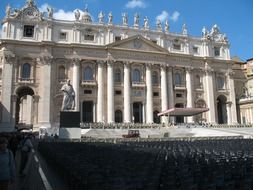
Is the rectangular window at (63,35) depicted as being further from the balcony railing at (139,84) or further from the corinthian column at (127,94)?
the balcony railing at (139,84)

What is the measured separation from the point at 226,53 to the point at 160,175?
59532 millimetres

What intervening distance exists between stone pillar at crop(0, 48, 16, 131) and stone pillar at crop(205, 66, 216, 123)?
36.8 metres

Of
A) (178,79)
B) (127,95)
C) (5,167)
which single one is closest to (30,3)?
(127,95)

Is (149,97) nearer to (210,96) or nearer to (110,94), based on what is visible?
(110,94)

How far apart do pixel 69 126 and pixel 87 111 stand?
2088 centimetres

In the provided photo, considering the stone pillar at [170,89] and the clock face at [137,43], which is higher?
the clock face at [137,43]

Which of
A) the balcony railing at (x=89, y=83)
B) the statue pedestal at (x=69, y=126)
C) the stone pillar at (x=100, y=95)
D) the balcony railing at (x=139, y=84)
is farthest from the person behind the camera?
the balcony railing at (x=139, y=84)

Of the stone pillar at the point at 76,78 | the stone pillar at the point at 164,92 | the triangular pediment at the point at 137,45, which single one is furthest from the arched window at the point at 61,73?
the stone pillar at the point at 164,92

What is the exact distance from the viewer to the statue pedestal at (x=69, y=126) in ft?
84.4

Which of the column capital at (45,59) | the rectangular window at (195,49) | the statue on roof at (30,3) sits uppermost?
the statue on roof at (30,3)

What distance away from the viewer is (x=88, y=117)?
46531mm

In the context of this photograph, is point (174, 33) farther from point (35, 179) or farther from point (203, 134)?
point (35, 179)

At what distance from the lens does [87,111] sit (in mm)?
46844

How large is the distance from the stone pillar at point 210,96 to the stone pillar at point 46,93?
31.0m
